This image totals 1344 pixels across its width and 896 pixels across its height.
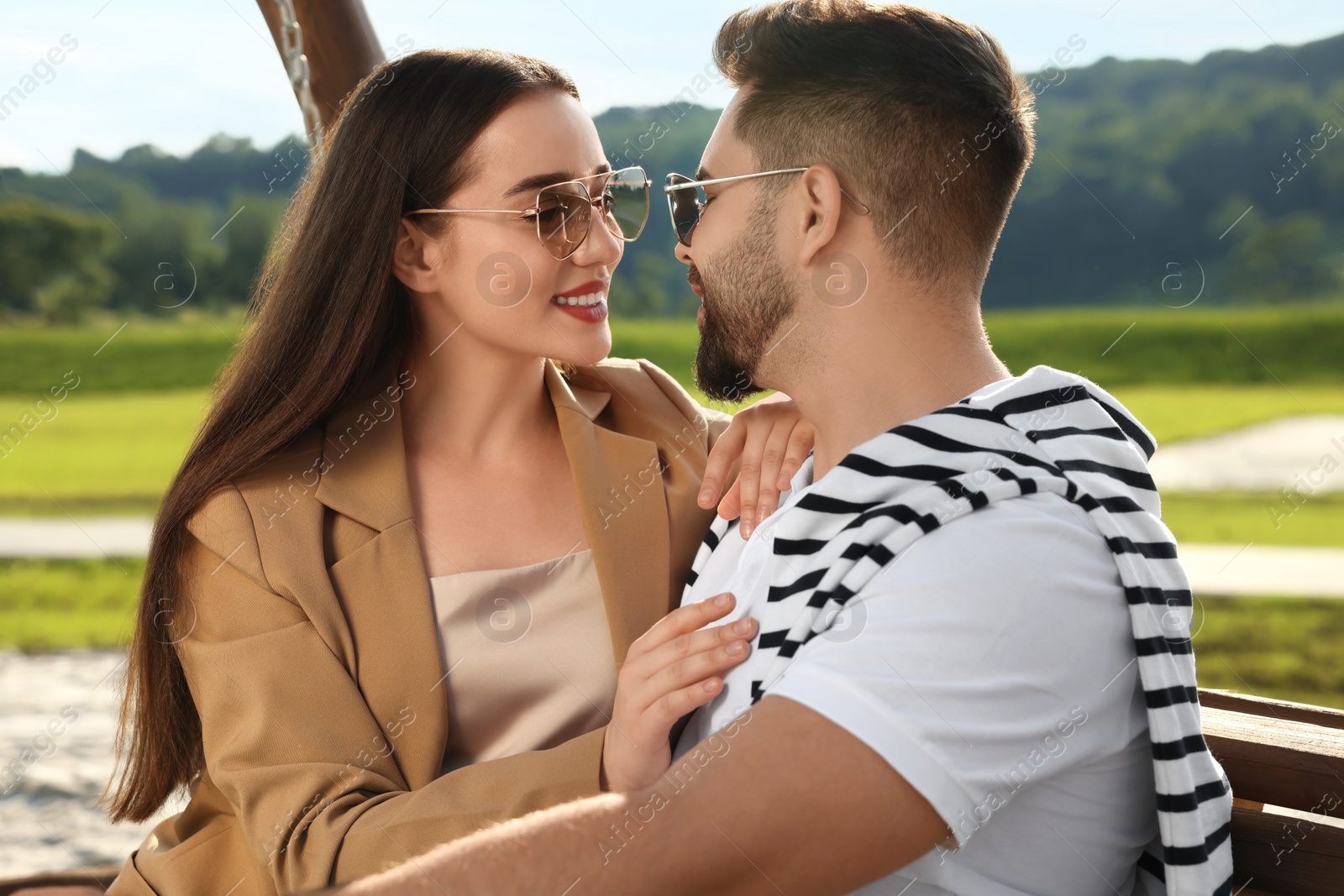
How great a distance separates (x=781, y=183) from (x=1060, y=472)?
711mm

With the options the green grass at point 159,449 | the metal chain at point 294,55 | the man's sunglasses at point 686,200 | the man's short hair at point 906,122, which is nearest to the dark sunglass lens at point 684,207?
the man's sunglasses at point 686,200

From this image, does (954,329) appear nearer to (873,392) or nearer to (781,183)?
(873,392)

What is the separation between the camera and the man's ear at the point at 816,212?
1824 mm

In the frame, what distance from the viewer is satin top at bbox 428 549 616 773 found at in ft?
7.32

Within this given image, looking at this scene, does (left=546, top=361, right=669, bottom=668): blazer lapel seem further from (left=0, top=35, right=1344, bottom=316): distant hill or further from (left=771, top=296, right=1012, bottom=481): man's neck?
(left=0, top=35, right=1344, bottom=316): distant hill

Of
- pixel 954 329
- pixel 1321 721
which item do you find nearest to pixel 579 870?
pixel 954 329

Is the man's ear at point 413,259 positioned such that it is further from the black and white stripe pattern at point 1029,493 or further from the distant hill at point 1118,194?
the distant hill at point 1118,194

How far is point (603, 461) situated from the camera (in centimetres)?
250

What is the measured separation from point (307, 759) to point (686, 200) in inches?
48.5

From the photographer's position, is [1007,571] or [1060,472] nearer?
[1007,571]

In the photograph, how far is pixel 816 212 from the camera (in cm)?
185

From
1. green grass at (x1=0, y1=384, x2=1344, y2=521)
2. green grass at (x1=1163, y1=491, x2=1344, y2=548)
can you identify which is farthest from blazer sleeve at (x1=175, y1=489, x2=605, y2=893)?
green grass at (x1=0, y1=384, x2=1344, y2=521)

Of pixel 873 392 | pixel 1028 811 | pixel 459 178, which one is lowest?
pixel 1028 811

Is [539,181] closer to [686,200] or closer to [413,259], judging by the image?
[413,259]
